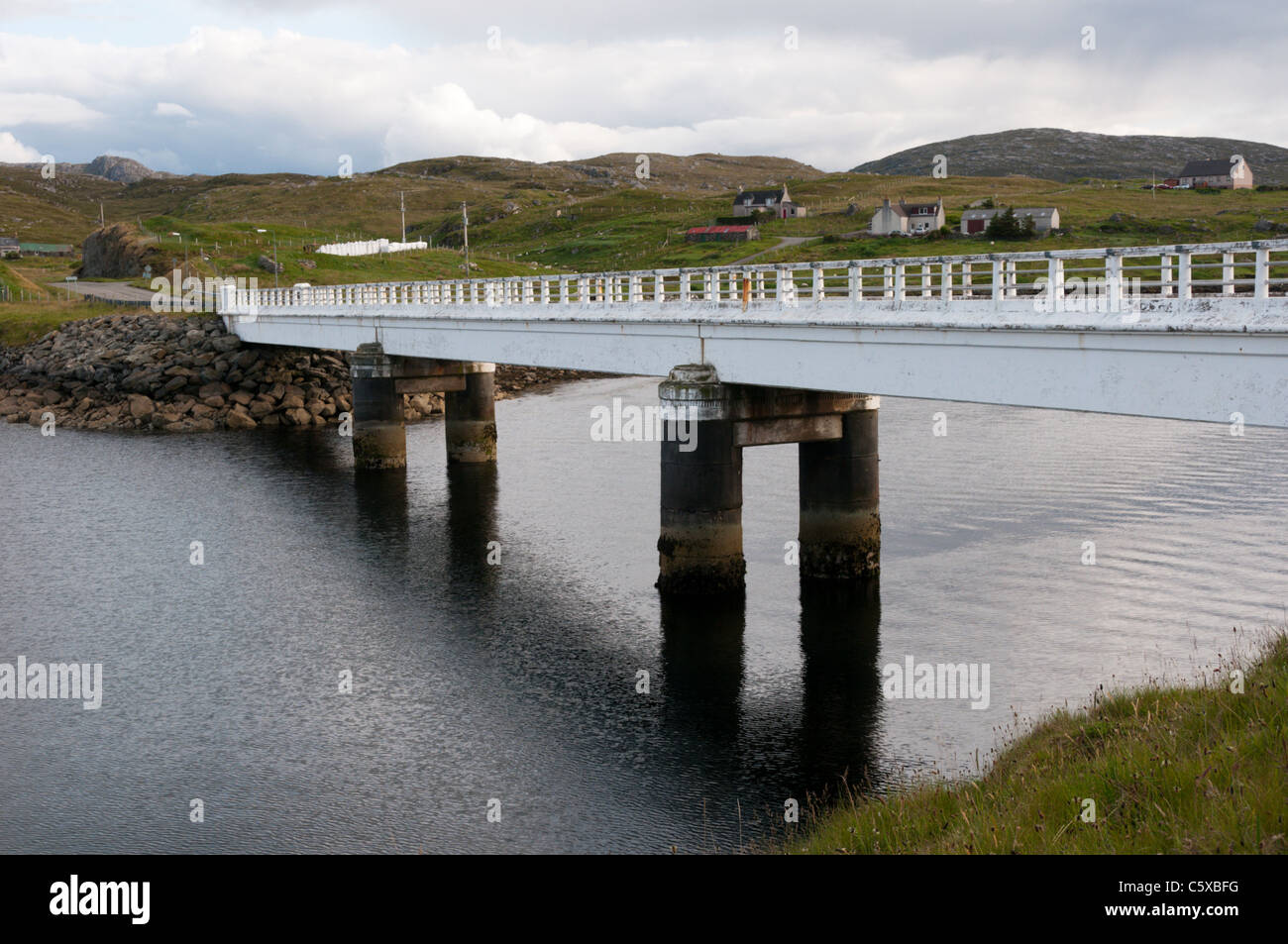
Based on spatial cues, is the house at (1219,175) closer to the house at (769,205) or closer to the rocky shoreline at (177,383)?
the house at (769,205)

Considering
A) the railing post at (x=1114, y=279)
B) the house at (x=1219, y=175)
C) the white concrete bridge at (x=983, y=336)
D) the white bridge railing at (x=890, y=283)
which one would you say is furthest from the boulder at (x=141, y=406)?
the house at (x=1219, y=175)

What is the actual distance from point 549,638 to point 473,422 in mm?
24247

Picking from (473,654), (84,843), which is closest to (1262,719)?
(84,843)

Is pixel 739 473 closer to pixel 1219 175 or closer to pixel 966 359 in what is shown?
pixel 966 359

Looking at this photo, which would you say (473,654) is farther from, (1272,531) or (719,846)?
(1272,531)

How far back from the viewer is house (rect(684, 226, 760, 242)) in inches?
5177

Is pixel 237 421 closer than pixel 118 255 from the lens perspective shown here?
Yes

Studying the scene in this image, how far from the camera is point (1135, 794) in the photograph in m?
10.6

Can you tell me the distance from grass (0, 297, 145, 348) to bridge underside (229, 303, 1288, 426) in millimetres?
55108

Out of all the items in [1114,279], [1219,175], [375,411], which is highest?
[1219,175]

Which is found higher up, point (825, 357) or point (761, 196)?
point (761, 196)

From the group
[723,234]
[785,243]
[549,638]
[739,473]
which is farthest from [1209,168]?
[549,638]

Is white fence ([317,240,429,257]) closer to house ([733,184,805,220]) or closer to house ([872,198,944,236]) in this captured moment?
house ([733,184,805,220])

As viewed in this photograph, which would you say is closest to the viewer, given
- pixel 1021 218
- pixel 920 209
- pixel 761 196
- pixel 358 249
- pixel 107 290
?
pixel 107 290
